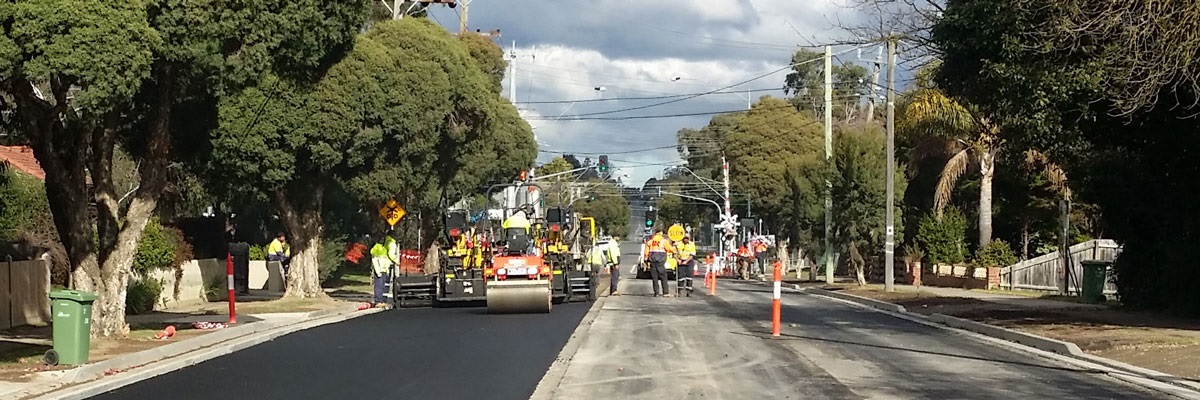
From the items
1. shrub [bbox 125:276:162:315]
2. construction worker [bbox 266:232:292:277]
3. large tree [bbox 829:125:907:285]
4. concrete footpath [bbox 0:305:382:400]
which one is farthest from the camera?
large tree [bbox 829:125:907:285]

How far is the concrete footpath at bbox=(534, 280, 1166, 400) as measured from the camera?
13.0 meters

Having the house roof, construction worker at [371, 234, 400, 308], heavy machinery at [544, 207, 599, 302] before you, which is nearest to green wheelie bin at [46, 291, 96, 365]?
heavy machinery at [544, 207, 599, 302]

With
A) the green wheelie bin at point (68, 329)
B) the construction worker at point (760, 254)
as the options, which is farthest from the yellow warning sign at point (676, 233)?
the construction worker at point (760, 254)

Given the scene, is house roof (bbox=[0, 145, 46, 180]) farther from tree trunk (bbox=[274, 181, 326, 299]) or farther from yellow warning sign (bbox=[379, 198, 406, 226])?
yellow warning sign (bbox=[379, 198, 406, 226])

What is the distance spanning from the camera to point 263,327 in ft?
76.4

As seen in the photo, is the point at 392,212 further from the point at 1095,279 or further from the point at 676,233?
the point at 1095,279

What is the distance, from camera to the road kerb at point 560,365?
1283cm

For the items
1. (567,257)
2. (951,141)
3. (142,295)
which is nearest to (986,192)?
(951,141)

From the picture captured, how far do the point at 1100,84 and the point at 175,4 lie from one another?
43.7ft

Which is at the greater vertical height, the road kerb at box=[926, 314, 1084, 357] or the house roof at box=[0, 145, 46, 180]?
the house roof at box=[0, 145, 46, 180]

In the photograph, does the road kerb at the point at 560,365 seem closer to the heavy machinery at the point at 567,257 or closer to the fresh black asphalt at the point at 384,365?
the fresh black asphalt at the point at 384,365

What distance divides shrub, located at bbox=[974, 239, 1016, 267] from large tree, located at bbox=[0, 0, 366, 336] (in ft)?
93.8

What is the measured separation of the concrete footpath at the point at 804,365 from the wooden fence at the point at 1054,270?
42.7ft

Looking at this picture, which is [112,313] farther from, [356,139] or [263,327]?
[356,139]
